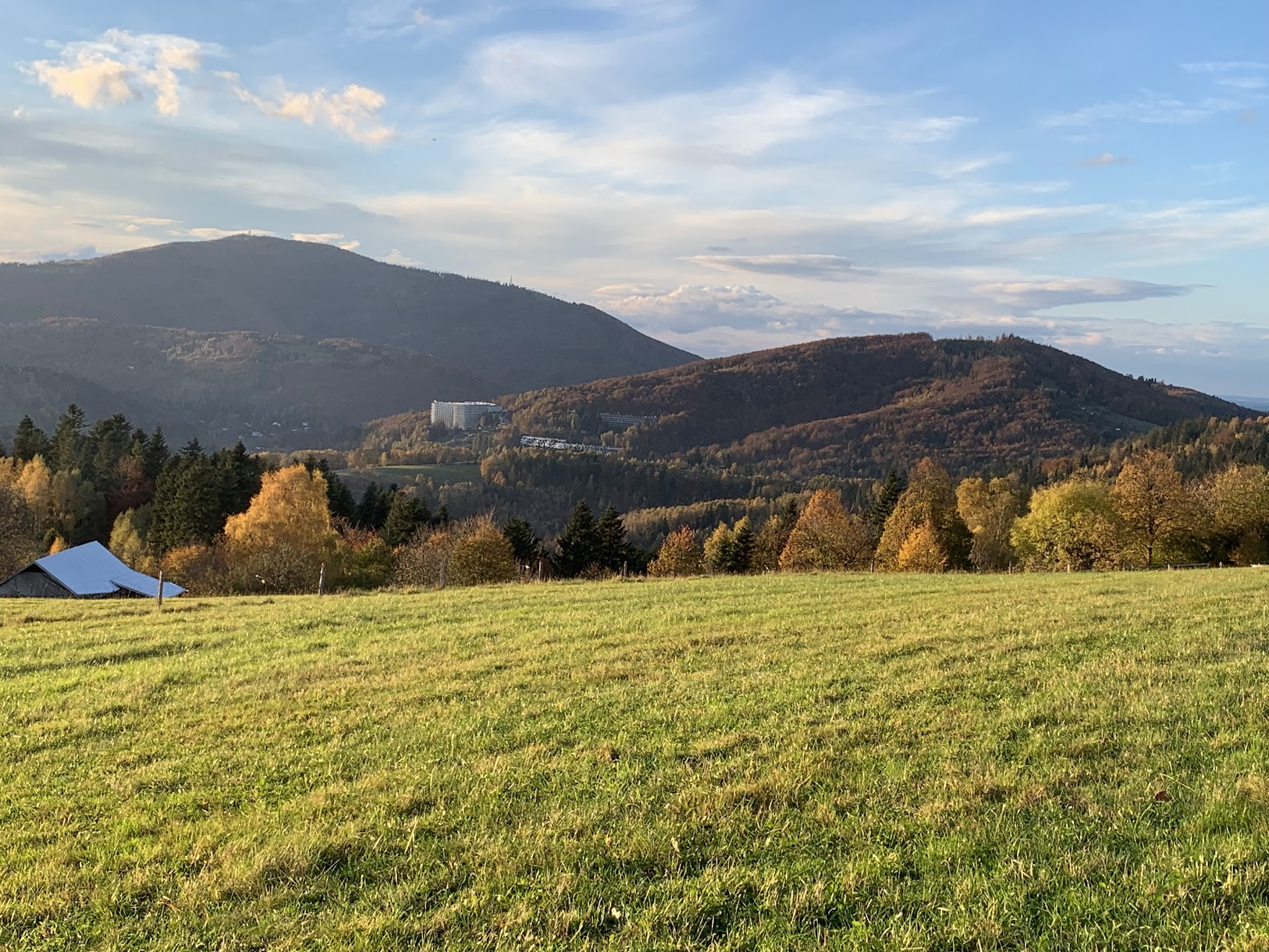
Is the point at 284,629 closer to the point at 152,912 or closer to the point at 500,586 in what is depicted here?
the point at 500,586

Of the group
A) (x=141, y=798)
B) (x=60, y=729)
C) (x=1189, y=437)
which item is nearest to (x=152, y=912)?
(x=141, y=798)

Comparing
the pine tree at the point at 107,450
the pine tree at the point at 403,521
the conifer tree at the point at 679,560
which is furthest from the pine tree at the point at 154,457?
the conifer tree at the point at 679,560

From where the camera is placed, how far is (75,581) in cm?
5044

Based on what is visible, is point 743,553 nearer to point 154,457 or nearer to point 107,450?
point 154,457

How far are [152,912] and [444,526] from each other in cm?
8399

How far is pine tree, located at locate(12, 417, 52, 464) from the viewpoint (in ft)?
290

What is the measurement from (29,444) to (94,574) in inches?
2005

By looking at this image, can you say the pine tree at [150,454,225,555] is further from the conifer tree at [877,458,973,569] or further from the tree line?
the conifer tree at [877,458,973,569]

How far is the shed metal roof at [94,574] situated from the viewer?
50.1m

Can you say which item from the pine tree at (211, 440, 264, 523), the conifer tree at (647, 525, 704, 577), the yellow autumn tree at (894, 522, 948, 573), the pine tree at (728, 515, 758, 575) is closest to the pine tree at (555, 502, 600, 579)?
the conifer tree at (647, 525, 704, 577)

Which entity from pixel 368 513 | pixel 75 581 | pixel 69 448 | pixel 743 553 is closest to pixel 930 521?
pixel 743 553

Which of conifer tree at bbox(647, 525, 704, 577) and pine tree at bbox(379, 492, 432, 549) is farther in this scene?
conifer tree at bbox(647, 525, 704, 577)

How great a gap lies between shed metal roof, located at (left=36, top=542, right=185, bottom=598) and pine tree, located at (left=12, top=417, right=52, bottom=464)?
43.4 m

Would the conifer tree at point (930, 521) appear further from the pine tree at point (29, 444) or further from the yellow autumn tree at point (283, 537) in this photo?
the pine tree at point (29, 444)
